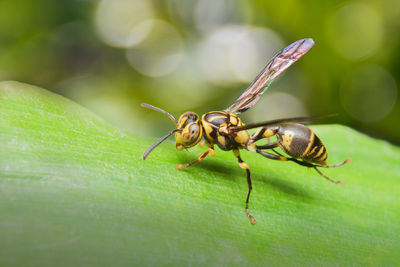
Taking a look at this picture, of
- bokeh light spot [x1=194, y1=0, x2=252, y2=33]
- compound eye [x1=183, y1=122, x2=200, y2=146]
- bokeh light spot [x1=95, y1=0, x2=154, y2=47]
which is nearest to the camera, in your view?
compound eye [x1=183, y1=122, x2=200, y2=146]

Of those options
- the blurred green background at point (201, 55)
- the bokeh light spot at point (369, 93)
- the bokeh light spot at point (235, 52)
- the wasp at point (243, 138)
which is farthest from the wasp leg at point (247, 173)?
the bokeh light spot at point (235, 52)

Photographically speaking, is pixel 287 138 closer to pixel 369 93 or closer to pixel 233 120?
pixel 233 120

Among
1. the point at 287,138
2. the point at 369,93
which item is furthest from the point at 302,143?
the point at 369,93

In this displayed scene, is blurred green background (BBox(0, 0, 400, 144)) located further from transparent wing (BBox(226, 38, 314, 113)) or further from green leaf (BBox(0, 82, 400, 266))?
green leaf (BBox(0, 82, 400, 266))

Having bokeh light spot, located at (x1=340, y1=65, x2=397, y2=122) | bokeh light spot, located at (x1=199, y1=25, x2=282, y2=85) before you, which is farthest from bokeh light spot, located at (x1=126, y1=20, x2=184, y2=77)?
bokeh light spot, located at (x1=340, y1=65, x2=397, y2=122)

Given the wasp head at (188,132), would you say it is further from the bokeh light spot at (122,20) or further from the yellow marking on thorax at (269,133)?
the bokeh light spot at (122,20)

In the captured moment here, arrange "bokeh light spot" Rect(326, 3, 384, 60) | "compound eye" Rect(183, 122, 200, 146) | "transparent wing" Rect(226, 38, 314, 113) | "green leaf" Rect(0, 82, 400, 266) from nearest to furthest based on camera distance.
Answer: "green leaf" Rect(0, 82, 400, 266) → "compound eye" Rect(183, 122, 200, 146) → "transparent wing" Rect(226, 38, 314, 113) → "bokeh light spot" Rect(326, 3, 384, 60)
